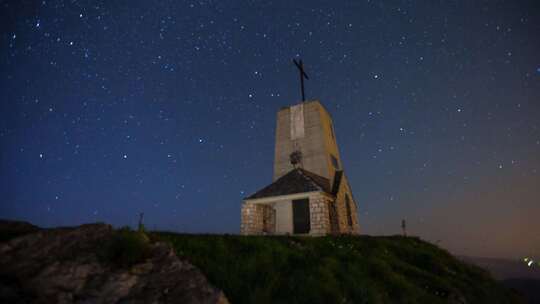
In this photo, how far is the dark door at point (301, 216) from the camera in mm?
17800

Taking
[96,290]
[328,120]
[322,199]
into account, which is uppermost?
[328,120]

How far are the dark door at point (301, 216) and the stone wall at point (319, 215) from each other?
3.80 feet

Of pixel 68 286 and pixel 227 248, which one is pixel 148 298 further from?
pixel 227 248

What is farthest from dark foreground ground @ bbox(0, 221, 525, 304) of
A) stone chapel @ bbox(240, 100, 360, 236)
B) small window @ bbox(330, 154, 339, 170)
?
small window @ bbox(330, 154, 339, 170)

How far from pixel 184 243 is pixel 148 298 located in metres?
2.72

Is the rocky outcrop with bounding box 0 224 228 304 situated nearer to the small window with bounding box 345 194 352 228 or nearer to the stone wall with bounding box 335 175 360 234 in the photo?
the stone wall with bounding box 335 175 360 234

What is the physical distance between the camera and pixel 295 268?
26.4ft

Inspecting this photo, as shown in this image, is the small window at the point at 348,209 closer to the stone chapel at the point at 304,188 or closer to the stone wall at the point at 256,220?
the stone chapel at the point at 304,188

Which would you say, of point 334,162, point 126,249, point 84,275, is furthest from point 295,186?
point 84,275

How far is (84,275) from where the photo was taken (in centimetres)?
520

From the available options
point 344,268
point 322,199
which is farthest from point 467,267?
point 344,268

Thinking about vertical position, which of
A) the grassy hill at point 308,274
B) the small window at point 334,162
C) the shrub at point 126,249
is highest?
the small window at point 334,162

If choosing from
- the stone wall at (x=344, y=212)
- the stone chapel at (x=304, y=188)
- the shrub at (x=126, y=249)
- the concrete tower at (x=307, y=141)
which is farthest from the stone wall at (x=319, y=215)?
the shrub at (x=126, y=249)

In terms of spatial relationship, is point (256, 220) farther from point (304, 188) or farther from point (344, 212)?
point (344, 212)
